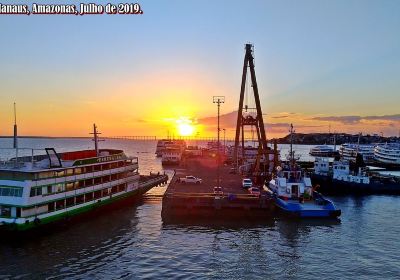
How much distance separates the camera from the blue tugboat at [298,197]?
182 feet

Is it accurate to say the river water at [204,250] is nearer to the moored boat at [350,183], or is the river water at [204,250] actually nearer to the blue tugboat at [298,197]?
the blue tugboat at [298,197]

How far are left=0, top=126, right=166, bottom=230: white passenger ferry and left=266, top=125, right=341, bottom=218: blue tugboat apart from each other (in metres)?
24.7

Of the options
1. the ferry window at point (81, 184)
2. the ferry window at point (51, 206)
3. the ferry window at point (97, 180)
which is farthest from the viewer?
the ferry window at point (97, 180)

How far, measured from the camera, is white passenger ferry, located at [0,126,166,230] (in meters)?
42.3

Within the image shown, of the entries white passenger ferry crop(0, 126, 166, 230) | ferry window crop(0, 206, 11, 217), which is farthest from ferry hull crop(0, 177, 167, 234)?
ferry window crop(0, 206, 11, 217)

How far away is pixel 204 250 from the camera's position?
40375 millimetres

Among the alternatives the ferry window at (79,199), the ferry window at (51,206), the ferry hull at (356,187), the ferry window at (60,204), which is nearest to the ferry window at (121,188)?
the ferry window at (79,199)

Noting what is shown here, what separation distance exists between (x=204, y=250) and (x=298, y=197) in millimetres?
25396

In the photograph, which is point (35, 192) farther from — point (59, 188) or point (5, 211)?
point (59, 188)

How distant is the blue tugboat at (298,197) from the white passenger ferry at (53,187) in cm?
2465

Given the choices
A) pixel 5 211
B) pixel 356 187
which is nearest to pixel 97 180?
pixel 5 211

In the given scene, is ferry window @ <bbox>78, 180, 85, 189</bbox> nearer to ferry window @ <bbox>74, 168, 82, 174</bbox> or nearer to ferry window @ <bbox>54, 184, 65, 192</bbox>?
ferry window @ <bbox>74, 168, 82, 174</bbox>

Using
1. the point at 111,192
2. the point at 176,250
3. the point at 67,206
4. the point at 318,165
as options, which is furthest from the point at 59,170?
the point at 318,165

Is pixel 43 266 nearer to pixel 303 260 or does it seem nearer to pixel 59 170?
pixel 59 170
